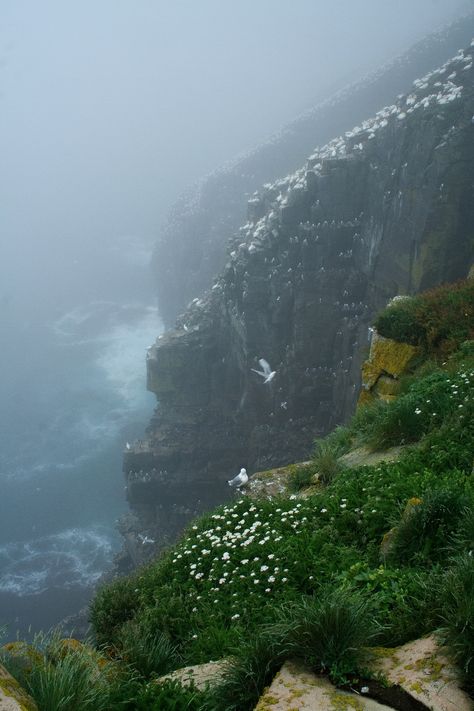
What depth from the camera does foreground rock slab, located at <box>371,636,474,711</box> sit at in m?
3.44

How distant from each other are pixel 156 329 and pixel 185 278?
30.7 feet

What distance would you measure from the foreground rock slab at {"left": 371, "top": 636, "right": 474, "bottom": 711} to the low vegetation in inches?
4.5

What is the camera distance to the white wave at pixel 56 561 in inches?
1826

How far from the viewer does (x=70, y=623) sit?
39.9 metres

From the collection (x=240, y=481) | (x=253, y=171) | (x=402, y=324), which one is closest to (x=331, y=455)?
(x=402, y=324)

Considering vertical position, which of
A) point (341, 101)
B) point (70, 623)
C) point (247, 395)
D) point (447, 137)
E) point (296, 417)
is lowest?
point (70, 623)

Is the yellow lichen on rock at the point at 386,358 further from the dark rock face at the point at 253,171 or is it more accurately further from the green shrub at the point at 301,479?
the dark rock face at the point at 253,171

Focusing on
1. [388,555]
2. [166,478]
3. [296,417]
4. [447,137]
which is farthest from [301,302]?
[388,555]

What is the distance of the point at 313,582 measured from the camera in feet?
20.2

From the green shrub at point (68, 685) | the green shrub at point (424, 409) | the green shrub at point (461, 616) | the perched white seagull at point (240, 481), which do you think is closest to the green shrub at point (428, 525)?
the green shrub at point (461, 616)

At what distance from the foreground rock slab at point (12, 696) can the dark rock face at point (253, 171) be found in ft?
238

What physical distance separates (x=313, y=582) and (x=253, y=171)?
8878 cm

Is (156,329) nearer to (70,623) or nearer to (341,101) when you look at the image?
(341,101)

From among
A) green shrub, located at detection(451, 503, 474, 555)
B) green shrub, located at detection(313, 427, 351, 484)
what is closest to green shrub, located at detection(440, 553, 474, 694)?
green shrub, located at detection(451, 503, 474, 555)
